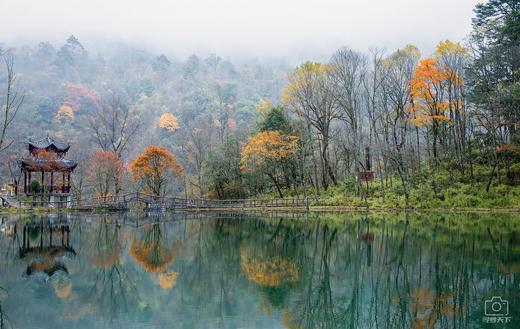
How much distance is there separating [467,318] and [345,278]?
385 cm

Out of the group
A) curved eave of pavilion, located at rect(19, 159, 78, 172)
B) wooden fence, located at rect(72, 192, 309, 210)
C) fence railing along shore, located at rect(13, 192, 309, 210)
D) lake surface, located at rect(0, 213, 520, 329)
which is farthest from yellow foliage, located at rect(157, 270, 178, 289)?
curved eave of pavilion, located at rect(19, 159, 78, 172)

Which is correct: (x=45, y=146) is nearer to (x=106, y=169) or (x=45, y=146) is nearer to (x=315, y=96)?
(x=106, y=169)

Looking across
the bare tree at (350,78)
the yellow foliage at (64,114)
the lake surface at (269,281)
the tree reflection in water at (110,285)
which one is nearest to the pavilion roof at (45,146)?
the lake surface at (269,281)

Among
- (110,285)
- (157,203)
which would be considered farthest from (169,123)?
(110,285)

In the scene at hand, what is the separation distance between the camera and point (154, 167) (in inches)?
1719

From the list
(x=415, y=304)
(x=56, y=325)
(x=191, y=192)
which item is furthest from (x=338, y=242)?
(x=191, y=192)

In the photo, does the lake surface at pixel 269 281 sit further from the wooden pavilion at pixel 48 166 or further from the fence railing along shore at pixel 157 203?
the wooden pavilion at pixel 48 166

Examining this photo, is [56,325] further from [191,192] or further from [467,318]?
[191,192]

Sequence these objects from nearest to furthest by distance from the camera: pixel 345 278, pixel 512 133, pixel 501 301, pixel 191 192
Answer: pixel 501 301 → pixel 345 278 → pixel 512 133 → pixel 191 192

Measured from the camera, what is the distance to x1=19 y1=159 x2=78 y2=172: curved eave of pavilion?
39.6 meters

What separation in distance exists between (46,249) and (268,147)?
87.3 feet

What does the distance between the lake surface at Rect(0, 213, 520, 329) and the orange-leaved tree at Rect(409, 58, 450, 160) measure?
16.7 metres

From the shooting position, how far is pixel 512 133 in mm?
30000

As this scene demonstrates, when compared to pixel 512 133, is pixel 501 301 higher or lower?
lower
